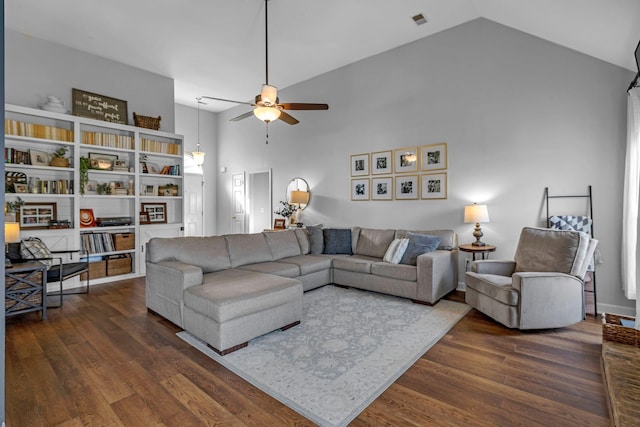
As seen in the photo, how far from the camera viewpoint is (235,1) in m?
3.75

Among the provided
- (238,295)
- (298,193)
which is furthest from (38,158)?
(238,295)

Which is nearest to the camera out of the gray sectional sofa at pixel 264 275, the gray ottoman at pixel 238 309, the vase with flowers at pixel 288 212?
the gray ottoman at pixel 238 309

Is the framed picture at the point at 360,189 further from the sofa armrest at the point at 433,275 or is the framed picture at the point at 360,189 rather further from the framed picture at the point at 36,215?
the framed picture at the point at 36,215

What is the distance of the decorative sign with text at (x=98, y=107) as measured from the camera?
16.2 ft

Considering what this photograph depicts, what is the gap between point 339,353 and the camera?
101 inches

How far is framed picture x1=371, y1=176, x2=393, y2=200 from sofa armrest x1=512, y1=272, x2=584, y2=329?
8.42ft

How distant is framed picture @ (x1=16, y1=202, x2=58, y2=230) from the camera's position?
14.4 feet

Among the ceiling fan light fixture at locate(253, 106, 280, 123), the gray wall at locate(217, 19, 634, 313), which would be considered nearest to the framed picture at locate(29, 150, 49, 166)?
the ceiling fan light fixture at locate(253, 106, 280, 123)

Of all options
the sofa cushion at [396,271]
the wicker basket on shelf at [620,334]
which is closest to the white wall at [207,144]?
the sofa cushion at [396,271]

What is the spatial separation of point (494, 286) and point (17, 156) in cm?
615

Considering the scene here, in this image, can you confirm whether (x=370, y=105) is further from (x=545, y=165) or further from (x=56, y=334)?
(x=56, y=334)

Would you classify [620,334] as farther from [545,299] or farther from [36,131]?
[36,131]

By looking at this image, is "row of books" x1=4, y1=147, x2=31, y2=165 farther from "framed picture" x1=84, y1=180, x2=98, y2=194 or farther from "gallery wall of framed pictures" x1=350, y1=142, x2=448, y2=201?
"gallery wall of framed pictures" x1=350, y1=142, x2=448, y2=201

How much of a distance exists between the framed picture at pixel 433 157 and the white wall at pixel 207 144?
18.7 ft
